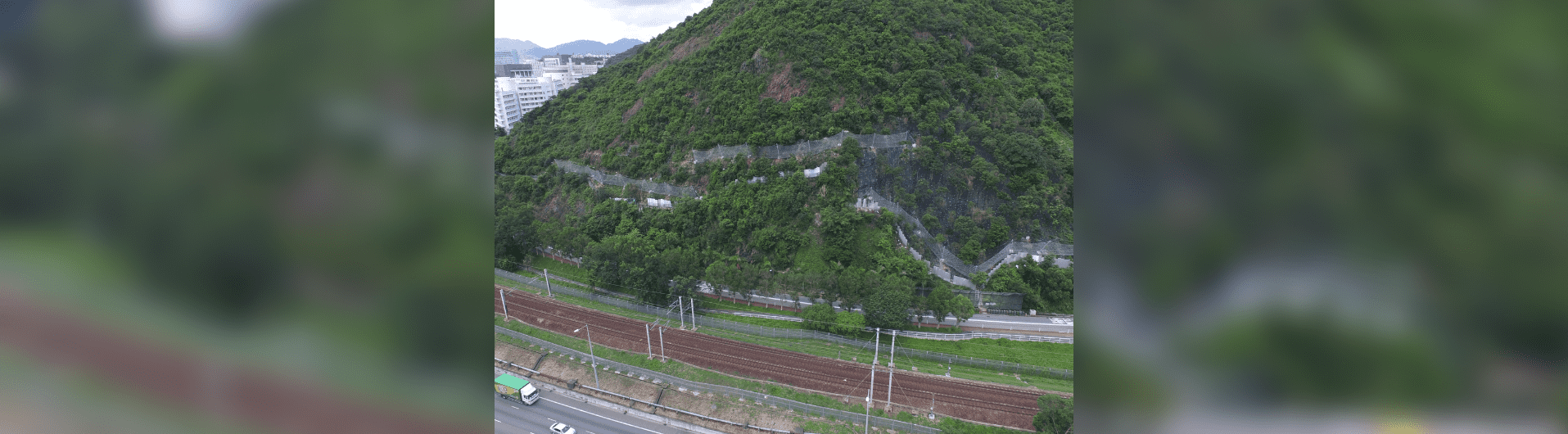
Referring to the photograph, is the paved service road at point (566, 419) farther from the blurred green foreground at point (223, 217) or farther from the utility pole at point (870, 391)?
the blurred green foreground at point (223, 217)

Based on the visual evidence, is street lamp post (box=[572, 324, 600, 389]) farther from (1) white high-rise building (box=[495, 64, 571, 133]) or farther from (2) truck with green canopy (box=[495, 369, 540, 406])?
(1) white high-rise building (box=[495, 64, 571, 133])

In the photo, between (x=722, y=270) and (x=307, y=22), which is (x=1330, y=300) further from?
(x=722, y=270)

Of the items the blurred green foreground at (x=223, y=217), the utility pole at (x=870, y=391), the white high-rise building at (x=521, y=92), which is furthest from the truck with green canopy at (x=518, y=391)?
the white high-rise building at (x=521, y=92)

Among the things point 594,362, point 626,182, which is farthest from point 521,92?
point 594,362

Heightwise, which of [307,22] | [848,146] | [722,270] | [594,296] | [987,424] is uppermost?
[848,146]

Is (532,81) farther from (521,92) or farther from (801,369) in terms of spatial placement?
(801,369)

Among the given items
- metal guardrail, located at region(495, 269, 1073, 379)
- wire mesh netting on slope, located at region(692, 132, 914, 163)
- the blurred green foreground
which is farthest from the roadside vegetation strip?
the blurred green foreground

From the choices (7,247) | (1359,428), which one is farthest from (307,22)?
(1359,428)
